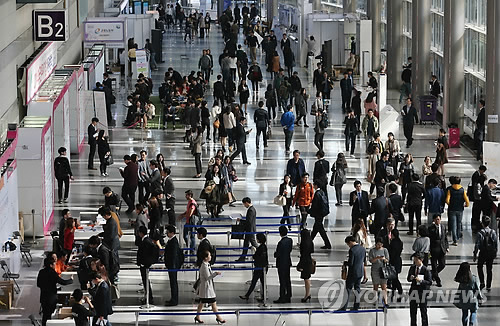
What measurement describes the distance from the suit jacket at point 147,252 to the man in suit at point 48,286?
1.74 meters

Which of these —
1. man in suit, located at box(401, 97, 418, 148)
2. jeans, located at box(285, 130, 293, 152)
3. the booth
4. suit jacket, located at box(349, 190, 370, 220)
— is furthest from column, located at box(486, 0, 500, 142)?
the booth

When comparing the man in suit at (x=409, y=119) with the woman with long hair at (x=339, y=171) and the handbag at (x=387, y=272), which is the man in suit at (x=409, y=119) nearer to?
the woman with long hair at (x=339, y=171)

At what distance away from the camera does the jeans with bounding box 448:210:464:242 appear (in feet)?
76.5

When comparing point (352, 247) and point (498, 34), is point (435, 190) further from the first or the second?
point (498, 34)

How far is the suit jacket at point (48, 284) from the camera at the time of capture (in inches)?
729

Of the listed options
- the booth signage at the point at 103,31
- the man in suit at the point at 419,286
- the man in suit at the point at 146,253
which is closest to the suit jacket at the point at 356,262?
the man in suit at the point at 419,286

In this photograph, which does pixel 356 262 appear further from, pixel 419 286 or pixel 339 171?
pixel 339 171

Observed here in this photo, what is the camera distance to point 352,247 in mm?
19297

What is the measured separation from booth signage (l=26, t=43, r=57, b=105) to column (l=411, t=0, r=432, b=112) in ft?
46.1

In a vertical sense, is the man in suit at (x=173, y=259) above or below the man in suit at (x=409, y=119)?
below

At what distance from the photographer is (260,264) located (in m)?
20.0

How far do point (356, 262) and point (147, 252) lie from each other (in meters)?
3.41

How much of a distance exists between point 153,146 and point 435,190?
42.9ft

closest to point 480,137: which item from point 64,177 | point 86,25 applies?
point 64,177
